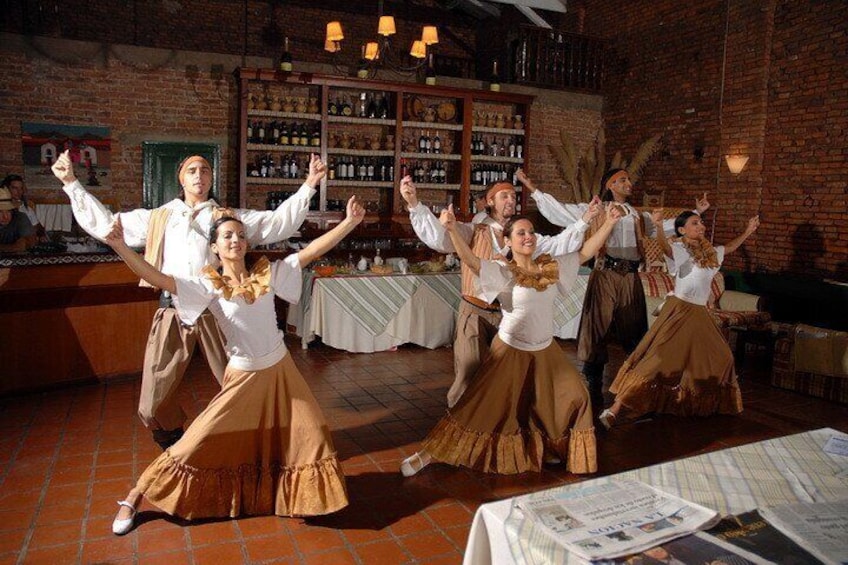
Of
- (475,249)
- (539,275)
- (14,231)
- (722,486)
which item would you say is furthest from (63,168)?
(14,231)

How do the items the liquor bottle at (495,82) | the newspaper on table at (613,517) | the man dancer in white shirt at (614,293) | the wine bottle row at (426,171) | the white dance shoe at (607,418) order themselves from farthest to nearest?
the liquor bottle at (495,82), the wine bottle row at (426,171), the man dancer in white shirt at (614,293), the white dance shoe at (607,418), the newspaper on table at (613,517)

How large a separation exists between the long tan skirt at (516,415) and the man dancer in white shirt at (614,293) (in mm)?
1420

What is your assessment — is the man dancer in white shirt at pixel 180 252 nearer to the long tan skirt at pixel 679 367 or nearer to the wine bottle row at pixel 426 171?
the long tan skirt at pixel 679 367

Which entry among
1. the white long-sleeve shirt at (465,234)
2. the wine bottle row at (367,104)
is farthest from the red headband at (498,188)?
the wine bottle row at (367,104)

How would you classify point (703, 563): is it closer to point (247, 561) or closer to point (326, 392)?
point (247, 561)

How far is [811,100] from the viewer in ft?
25.2

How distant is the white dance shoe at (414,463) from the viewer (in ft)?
12.8

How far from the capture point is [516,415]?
12.5 feet

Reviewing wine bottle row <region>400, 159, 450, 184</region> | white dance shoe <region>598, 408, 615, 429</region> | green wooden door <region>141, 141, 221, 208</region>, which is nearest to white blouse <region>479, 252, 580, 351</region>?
white dance shoe <region>598, 408, 615, 429</region>

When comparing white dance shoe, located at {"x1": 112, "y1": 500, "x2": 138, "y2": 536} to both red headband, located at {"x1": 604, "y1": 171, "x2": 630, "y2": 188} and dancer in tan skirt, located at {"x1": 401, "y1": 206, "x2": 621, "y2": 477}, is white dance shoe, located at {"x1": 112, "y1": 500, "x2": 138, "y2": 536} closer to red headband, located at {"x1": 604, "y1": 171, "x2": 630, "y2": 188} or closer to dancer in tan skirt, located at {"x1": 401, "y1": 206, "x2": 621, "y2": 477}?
dancer in tan skirt, located at {"x1": 401, "y1": 206, "x2": 621, "y2": 477}

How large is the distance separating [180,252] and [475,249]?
70.9 inches

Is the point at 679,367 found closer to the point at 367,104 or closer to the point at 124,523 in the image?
the point at 124,523

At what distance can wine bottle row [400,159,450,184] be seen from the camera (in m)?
9.87

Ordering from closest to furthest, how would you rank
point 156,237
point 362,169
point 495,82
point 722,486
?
point 722,486 < point 156,237 < point 362,169 < point 495,82
